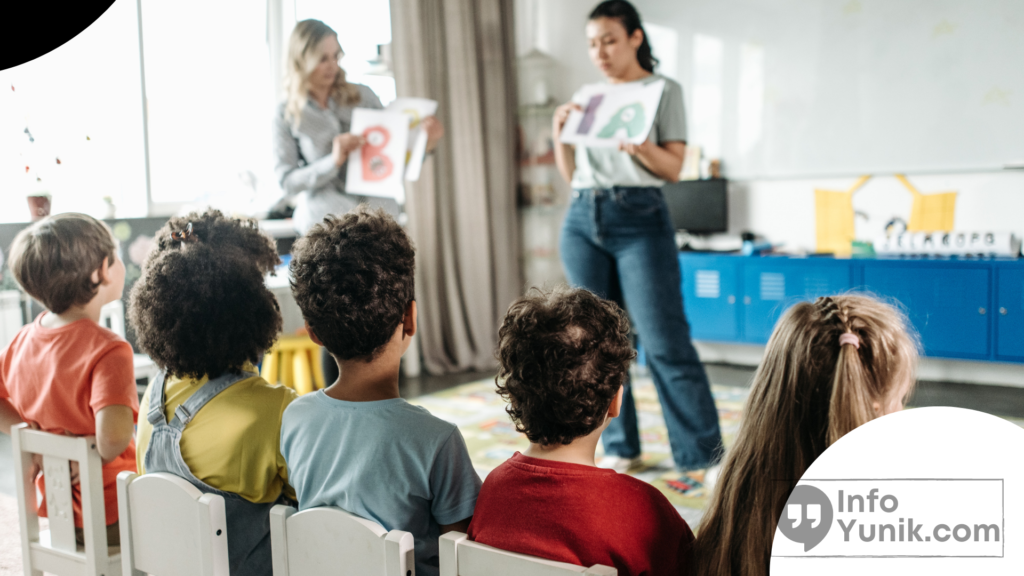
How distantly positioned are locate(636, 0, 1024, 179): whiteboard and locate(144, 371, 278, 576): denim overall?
11.2 ft

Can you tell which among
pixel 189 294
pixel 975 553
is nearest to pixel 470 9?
pixel 189 294

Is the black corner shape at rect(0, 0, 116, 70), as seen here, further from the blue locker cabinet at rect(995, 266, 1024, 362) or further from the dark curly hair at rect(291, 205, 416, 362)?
the blue locker cabinet at rect(995, 266, 1024, 362)

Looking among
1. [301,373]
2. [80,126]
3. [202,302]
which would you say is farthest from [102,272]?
[80,126]

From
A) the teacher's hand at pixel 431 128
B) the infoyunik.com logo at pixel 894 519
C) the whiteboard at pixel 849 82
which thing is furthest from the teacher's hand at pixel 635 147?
the whiteboard at pixel 849 82

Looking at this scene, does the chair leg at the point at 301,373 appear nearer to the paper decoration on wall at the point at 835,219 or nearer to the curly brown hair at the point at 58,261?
the curly brown hair at the point at 58,261

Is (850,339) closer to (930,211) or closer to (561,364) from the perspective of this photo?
(561,364)

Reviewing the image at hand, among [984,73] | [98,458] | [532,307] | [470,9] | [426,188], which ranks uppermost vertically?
[470,9]

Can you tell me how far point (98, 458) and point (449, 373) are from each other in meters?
2.80

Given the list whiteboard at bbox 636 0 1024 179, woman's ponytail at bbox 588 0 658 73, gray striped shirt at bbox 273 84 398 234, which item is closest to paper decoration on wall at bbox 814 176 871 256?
whiteboard at bbox 636 0 1024 179

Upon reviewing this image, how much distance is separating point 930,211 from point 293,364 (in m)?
2.88

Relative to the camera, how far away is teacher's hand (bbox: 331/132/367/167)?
7.50 ft

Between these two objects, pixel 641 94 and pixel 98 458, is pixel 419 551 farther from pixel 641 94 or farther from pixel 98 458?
pixel 641 94

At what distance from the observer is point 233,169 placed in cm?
361

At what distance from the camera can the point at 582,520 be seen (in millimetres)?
797
